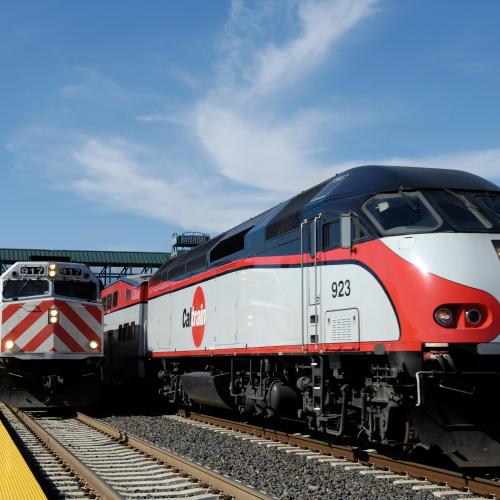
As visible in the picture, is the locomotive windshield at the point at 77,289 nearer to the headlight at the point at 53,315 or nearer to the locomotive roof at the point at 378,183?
the headlight at the point at 53,315

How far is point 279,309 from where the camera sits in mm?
11141

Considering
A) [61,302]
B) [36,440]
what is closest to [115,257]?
[61,302]

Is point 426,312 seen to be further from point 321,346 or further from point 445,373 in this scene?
point 321,346

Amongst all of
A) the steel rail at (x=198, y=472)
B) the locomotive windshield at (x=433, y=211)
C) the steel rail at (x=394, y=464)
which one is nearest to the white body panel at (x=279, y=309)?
the locomotive windshield at (x=433, y=211)

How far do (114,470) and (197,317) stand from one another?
6484 millimetres

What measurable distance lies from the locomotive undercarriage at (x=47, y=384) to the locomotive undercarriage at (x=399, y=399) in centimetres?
627

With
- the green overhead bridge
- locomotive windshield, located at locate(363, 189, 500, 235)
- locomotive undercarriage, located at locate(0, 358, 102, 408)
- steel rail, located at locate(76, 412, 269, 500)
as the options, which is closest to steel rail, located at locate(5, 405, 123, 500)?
steel rail, located at locate(76, 412, 269, 500)

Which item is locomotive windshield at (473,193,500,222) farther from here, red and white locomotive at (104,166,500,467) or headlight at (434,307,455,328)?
headlight at (434,307,455,328)

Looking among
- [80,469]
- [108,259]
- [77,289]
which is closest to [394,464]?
[80,469]

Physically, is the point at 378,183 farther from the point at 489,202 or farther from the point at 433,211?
the point at 489,202

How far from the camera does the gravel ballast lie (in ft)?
24.3

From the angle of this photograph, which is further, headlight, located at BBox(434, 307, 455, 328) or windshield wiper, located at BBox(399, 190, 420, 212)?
windshield wiper, located at BBox(399, 190, 420, 212)

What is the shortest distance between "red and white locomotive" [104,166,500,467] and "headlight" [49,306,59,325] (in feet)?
16.9

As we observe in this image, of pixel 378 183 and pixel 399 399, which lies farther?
pixel 378 183
